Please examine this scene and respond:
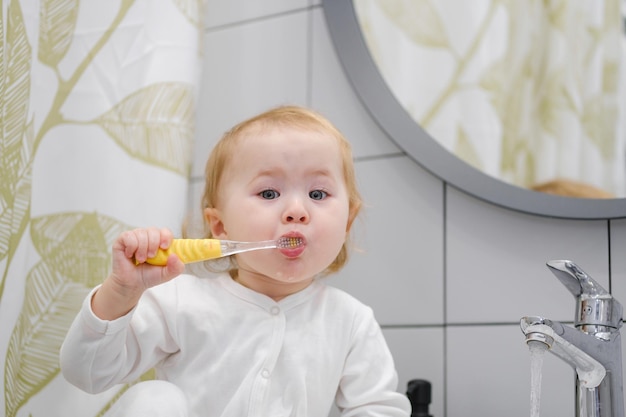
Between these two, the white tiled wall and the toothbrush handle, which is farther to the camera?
the white tiled wall

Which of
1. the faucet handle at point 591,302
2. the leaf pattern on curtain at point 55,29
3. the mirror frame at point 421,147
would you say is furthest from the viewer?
the mirror frame at point 421,147

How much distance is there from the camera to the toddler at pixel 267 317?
1.06 meters

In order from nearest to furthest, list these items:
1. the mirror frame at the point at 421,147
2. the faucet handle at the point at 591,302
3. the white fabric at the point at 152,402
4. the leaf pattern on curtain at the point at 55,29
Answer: the white fabric at the point at 152,402 < the faucet handle at the point at 591,302 < the leaf pattern on curtain at the point at 55,29 < the mirror frame at the point at 421,147

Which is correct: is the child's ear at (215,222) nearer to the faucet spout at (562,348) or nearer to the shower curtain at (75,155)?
the shower curtain at (75,155)

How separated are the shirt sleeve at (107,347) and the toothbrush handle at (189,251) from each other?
93 mm

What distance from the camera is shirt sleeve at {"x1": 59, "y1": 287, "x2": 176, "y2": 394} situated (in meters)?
0.98

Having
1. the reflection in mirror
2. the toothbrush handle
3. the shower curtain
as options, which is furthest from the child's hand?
the reflection in mirror

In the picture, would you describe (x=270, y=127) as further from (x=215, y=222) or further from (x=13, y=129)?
(x=13, y=129)

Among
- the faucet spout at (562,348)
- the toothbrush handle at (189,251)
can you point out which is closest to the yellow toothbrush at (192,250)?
the toothbrush handle at (189,251)

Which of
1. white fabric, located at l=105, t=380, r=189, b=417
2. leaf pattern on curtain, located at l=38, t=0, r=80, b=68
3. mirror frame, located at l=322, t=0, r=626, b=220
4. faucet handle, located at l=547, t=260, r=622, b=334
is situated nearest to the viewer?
white fabric, located at l=105, t=380, r=189, b=417

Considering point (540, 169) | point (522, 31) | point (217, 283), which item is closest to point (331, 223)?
point (217, 283)

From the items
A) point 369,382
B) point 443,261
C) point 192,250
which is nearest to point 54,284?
point 192,250

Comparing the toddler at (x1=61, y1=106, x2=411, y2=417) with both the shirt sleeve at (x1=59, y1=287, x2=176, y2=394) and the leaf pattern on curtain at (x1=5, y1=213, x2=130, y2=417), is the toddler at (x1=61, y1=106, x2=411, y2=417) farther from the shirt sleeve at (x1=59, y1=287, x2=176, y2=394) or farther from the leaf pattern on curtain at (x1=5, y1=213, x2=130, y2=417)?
the leaf pattern on curtain at (x1=5, y1=213, x2=130, y2=417)

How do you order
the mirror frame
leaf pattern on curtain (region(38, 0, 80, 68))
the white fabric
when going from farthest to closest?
the mirror frame → leaf pattern on curtain (region(38, 0, 80, 68)) → the white fabric
